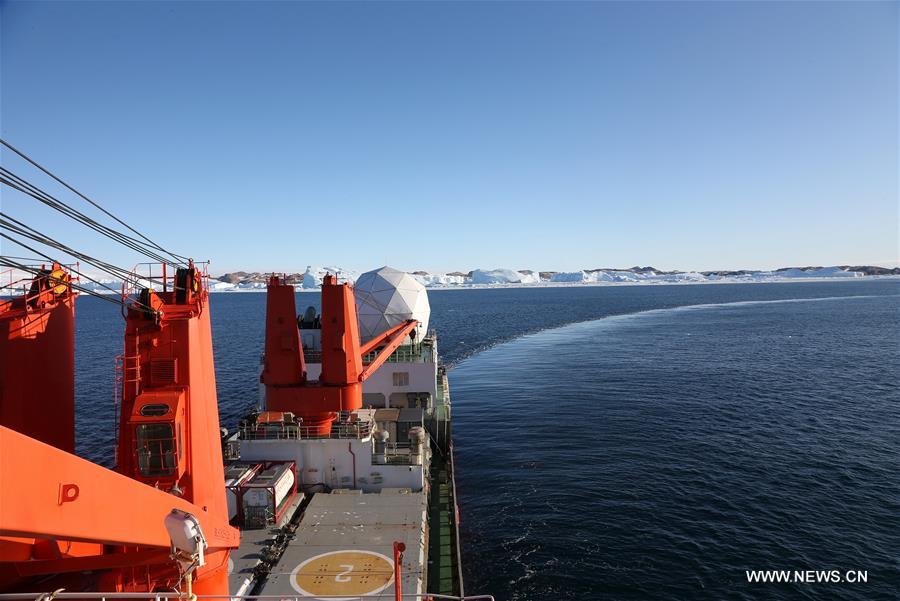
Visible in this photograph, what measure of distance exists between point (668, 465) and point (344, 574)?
74.8ft

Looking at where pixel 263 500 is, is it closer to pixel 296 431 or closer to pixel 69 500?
pixel 296 431

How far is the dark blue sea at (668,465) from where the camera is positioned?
22.0 metres

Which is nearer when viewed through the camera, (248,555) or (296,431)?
(248,555)

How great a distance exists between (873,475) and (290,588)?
32219 mm

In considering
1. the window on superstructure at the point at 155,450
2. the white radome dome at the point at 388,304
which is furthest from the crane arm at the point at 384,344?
the window on superstructure at the point at 155,450

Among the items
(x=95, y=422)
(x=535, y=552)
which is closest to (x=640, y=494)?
(x=535, y=552)

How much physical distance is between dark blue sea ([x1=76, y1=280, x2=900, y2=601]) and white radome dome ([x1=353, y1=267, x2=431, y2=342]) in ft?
33.1

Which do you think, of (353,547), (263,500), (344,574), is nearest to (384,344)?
(263,500)

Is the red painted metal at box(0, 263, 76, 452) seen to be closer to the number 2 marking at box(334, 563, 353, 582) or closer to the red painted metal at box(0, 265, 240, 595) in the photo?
the red painted metal at box(0, 265, 240, 595)

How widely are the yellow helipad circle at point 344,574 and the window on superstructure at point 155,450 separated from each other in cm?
677

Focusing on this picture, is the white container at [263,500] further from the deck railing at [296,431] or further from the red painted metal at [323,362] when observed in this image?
the red painted metal at [323,362]

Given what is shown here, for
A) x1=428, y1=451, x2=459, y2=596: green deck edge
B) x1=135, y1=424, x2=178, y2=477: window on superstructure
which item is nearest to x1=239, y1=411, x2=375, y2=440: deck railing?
x1=428, y1=451, x2=459, y2=596: green deck edge

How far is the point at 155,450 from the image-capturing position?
12250 mm

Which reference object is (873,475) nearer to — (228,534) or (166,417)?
(228,534)
